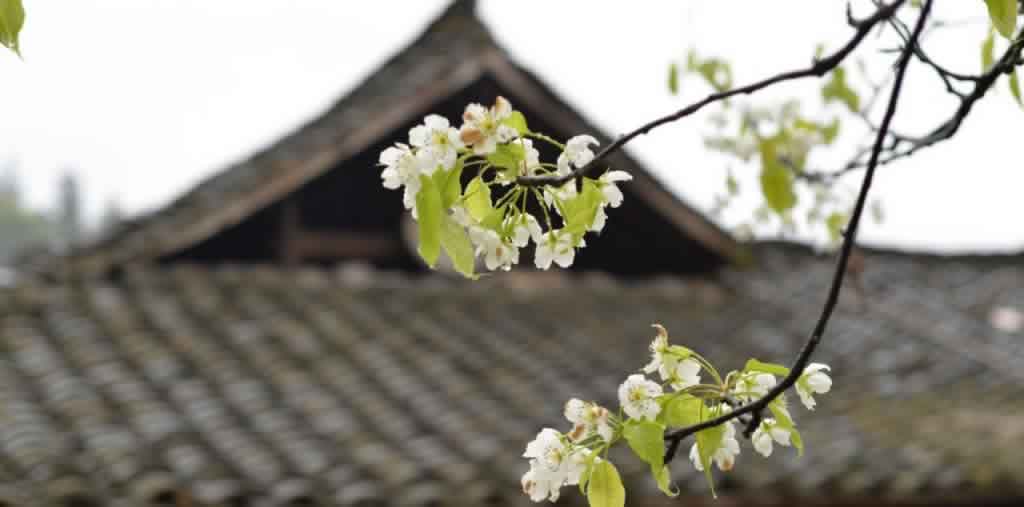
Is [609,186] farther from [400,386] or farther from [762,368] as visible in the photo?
[400,386]

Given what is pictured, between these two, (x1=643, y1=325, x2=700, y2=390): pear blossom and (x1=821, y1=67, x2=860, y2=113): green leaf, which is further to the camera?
(x1=821, y1=67, x2=860, y2=113): green leaf

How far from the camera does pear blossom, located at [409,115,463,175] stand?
122 centimetres

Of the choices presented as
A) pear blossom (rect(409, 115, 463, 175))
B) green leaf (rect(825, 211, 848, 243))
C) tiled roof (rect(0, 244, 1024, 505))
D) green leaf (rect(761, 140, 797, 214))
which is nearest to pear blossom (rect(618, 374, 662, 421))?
pear blossom (rect(409, 115, 463, 175))

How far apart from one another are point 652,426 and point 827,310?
24cm

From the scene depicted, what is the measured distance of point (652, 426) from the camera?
1295mm

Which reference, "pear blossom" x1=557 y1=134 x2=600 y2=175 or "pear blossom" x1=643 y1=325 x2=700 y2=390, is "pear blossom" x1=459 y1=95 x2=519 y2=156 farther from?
"pear blossom" x1=643 y1=325 x2=700 y2=390


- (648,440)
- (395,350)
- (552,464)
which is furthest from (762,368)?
(395,350)

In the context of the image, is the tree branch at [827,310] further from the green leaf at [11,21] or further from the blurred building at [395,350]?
the blurred building at [395,350]

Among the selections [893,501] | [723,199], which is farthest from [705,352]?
[723,199]

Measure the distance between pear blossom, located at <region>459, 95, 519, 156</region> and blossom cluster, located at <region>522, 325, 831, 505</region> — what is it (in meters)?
0.30

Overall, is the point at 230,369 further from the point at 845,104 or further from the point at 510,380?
the point at 845,104

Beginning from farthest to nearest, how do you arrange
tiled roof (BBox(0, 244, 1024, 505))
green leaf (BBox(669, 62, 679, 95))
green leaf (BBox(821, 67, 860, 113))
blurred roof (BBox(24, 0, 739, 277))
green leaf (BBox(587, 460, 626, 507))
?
blurred roof (BBox(24, 0, 739, 277))
tiled roof (BBox(0, 244, 1024, 505))
green leaf (BBox(821, 67, 860, 113))
green leaf (BBox(669, 62, 679, 95))
green leaf (BBox(587, 460, 626, 507))

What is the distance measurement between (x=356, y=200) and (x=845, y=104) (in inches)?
193

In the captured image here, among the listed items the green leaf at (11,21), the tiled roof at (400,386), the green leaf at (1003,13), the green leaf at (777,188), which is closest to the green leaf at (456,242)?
the green leaf at (11,21)
